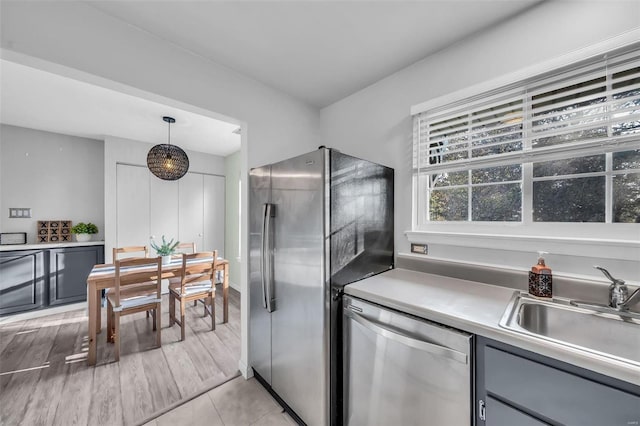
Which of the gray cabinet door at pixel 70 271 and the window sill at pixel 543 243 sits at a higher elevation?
the window sill at pixel 543 243

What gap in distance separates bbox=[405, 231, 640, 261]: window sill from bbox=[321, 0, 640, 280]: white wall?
5 centimetres

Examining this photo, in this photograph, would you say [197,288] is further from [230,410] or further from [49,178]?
[49,178]

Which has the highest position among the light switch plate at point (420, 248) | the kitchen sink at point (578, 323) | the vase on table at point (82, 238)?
the light switch plate at point (420, 248)

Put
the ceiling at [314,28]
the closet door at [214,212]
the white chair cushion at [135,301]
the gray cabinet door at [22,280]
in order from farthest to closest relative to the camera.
Answer: the closet door at [214,212], the gray cabinet door at [22,280], the white chair cushion at [135,301], the ceiling at [314,28]

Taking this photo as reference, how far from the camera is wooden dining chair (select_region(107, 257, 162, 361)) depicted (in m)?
2.17

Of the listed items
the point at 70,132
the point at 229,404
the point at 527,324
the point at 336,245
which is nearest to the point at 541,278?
the point at 527,324

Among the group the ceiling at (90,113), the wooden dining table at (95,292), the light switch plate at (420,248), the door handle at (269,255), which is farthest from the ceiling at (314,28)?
the wooden dining table at (95,292)

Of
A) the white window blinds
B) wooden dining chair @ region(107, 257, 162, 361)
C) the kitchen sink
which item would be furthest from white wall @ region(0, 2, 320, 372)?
the kitchen sink

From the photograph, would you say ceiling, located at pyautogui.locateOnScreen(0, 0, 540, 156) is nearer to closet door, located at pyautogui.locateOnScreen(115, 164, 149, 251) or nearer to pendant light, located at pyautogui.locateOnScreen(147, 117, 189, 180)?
pendant light, located at pyautogui.locateOnScreen(147, 117, 189, 180)

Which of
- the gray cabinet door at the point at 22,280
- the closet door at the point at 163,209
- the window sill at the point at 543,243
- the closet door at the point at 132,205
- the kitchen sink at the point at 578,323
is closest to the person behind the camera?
the kitchen sink at the point at 578,323

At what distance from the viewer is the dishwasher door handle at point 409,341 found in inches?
38.4

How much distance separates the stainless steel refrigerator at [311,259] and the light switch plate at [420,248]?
7.0 inches

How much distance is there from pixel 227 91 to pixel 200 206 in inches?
120

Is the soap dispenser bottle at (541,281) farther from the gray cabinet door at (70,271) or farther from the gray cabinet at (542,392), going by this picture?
the gray cabinet door at (70,271)
